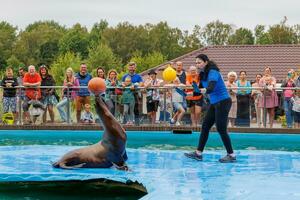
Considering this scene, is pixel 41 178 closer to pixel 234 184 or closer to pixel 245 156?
pixel 234 184

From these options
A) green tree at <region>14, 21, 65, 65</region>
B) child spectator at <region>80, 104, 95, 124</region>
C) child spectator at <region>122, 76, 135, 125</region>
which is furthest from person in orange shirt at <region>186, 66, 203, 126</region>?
green tree at <region>14, 21, 65, 65</region>

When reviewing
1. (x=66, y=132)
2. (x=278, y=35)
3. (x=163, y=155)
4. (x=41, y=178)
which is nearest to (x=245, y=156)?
(x=163, y=155)

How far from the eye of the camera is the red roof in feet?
131

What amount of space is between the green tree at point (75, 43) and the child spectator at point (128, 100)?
224ft

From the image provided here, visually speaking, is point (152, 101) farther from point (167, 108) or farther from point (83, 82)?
point (83, 82)

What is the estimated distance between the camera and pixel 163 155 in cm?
1141

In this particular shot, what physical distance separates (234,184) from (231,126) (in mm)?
8853

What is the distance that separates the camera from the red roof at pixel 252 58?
39.8 m

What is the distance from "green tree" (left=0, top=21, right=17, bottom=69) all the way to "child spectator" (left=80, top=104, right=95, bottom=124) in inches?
2663

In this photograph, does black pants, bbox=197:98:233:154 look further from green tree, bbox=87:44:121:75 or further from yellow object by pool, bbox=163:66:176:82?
green tree, bbox=87:44:121:75

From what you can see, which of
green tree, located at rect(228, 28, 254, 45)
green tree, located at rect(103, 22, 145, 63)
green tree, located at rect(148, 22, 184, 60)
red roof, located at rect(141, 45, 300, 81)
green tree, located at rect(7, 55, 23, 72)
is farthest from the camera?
green tree, located at rect(228, 28, 254, 45)

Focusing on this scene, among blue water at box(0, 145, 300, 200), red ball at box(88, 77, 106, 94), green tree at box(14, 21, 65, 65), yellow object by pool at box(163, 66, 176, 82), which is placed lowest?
blue water at box(0, 145, 300, 200)

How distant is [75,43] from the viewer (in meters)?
86.8

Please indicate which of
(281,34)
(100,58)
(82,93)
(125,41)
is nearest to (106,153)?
(82,93)
